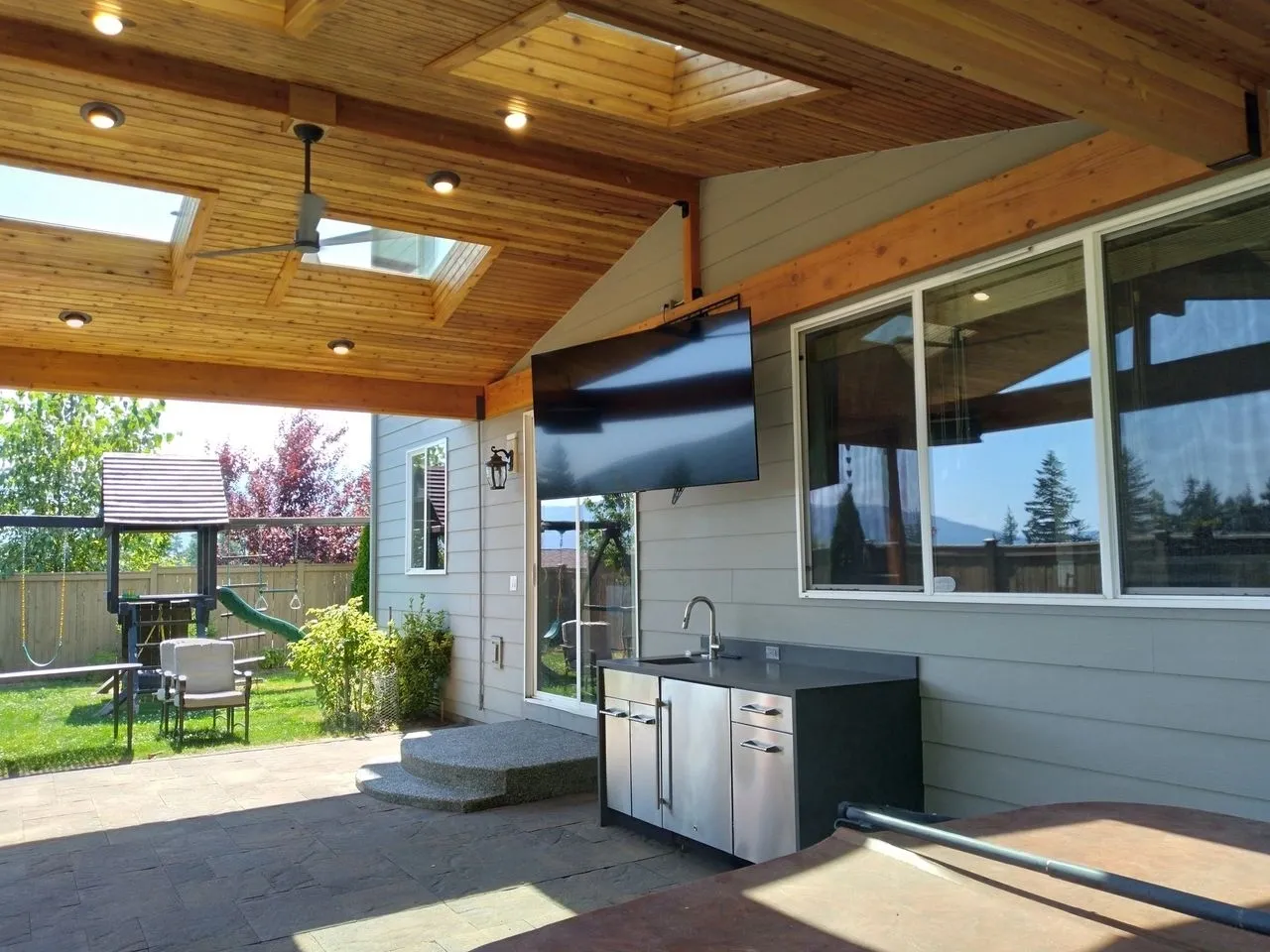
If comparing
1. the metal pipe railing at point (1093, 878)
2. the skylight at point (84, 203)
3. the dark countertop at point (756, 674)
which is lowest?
the dark countertop at point (756, 674)

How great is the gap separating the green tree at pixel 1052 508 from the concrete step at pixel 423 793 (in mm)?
3294

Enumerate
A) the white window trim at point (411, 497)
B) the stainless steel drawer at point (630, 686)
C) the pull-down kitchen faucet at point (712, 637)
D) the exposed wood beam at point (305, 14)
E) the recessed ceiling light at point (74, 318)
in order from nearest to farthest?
the exposed wood beam at point (305, 14) → the stainless steel drawer at point (630, 686) → the pull-down kitchen faucet at point (712, 637) → the recessed ceiling light at point (74, 318) → the white window trim at point (411, 497)

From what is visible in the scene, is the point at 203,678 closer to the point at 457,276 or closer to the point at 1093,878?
the point at 457,276

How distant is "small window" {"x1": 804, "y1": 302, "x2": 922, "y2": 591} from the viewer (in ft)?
13.5

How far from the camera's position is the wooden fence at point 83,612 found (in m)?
11.5


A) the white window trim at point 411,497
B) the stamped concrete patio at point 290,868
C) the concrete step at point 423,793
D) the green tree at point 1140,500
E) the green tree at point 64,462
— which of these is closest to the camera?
the green tree at point 1140,500

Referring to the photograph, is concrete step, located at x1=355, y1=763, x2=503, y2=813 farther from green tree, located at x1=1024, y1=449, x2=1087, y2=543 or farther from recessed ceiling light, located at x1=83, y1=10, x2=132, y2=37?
recessed ceiling light, located at x1=83, y1=10, x2=132, y2=37

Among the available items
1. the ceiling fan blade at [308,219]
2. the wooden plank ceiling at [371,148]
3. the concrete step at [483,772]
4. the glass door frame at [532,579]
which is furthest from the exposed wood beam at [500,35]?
the concrete step at [483,772]

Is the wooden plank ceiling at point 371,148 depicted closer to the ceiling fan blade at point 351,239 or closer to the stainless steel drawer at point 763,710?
the ceiling fan blade at point 351,239

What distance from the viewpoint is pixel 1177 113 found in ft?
8.97

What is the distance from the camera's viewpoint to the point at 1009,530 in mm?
3652

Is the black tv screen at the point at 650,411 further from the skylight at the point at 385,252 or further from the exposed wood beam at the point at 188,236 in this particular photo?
the exposed wood beam at the point at 188,236

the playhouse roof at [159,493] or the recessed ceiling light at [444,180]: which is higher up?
the recessed ceiling light at [444,180]

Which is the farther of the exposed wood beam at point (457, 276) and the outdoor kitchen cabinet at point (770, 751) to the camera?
the exposed wood beam at point (457, 276)
